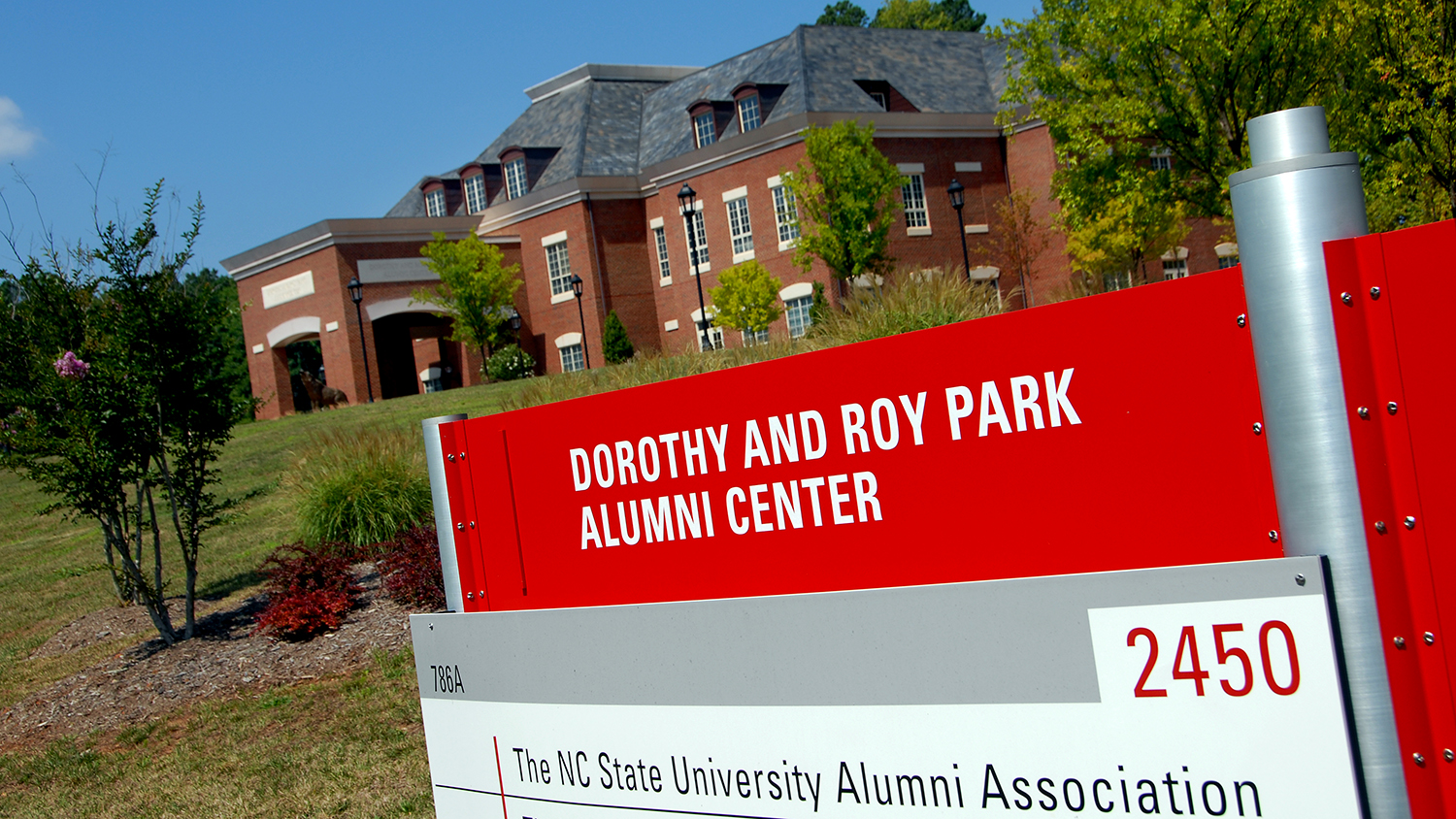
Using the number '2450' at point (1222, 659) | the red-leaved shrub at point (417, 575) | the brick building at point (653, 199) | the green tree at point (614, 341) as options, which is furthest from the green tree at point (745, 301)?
the number '2450' at point (1222, 659)

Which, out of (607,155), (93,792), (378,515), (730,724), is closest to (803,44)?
(607,155)

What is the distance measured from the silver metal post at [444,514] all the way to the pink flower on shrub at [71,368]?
24.2 ft

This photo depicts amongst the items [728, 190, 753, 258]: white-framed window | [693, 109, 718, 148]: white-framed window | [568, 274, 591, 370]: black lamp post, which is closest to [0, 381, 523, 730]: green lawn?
[728, 190, 753, 258]: white-framed window

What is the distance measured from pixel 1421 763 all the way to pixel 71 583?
15.6m

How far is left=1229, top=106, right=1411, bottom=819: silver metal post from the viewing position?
167 cm

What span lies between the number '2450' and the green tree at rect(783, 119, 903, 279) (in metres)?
30.0

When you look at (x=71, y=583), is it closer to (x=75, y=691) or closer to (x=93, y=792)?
(x=75, y=691)

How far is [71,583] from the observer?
13938mm

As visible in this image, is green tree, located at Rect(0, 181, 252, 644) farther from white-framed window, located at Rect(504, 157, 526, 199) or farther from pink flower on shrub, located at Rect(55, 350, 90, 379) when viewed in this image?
white-framed window, located at Rect(504, 157, 526, 199)

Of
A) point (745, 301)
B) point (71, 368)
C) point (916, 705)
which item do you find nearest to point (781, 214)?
point (745, 301)

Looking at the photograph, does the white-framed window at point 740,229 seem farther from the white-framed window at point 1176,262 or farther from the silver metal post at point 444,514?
the silver metal post at point 444,514

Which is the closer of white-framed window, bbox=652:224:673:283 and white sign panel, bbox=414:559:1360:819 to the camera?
white sign panel, bbox=414:559:1360:819

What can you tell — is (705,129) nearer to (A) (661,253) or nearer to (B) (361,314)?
(A) (661,253)

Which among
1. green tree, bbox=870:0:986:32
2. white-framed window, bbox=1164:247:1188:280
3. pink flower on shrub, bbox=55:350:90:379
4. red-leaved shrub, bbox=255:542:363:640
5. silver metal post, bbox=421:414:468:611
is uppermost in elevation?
green tree, bbox=870:0:986:32
